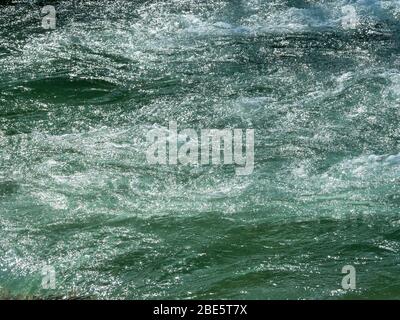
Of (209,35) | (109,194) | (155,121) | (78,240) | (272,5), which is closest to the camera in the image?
(78,240)

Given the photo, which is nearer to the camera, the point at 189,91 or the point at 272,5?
the point at 189,91

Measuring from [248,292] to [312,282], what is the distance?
0.61m

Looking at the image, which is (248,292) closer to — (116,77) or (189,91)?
(189,91)

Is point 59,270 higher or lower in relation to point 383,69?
lower

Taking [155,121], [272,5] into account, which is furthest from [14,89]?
[272,5]

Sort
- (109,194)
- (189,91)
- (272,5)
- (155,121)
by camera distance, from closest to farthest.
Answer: (109,194)
(155,121)
(189,91)
(272,5)

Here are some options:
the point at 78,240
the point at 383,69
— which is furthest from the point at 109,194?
the point at 383,69

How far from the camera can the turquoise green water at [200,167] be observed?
20.4 ft

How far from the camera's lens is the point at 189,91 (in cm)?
993

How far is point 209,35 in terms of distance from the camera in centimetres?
1185

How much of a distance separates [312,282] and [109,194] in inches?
97.5

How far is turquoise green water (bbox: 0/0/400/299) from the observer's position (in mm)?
6223

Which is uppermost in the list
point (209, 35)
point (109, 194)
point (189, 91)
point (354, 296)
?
point (209, 35)

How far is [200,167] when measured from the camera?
7934mm
